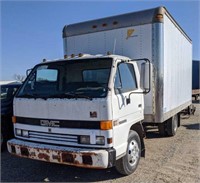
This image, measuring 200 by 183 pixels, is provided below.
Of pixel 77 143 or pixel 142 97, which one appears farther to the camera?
pixel 142 97

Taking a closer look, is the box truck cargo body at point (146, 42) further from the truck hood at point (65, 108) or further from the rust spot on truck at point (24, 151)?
the rust spot on truck at point (24, 151)

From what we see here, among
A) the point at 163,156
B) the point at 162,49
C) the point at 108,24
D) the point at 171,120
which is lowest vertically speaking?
the point at 163,156

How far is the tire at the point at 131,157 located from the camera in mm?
4449

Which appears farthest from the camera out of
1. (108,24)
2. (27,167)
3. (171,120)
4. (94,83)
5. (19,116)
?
(171,120)

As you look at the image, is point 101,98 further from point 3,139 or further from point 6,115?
point 3,139

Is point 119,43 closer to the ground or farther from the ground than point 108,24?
closer to the ground

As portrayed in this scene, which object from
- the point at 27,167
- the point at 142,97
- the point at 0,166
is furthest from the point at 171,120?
the point at 0,166

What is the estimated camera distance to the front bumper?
3857mm

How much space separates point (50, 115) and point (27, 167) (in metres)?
1.55

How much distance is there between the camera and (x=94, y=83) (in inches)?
174

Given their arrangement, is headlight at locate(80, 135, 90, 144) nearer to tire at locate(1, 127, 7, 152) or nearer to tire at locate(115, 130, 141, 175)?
tire at locate(115, 130, 141, 175)

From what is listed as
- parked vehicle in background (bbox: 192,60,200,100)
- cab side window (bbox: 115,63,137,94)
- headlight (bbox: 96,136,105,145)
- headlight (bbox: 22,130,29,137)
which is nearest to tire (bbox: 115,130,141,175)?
headlight (bbox: 96,136,105,145)

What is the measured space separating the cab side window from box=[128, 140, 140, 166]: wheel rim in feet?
3.37

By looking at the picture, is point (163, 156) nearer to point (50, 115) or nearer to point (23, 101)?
point (50, 115)
